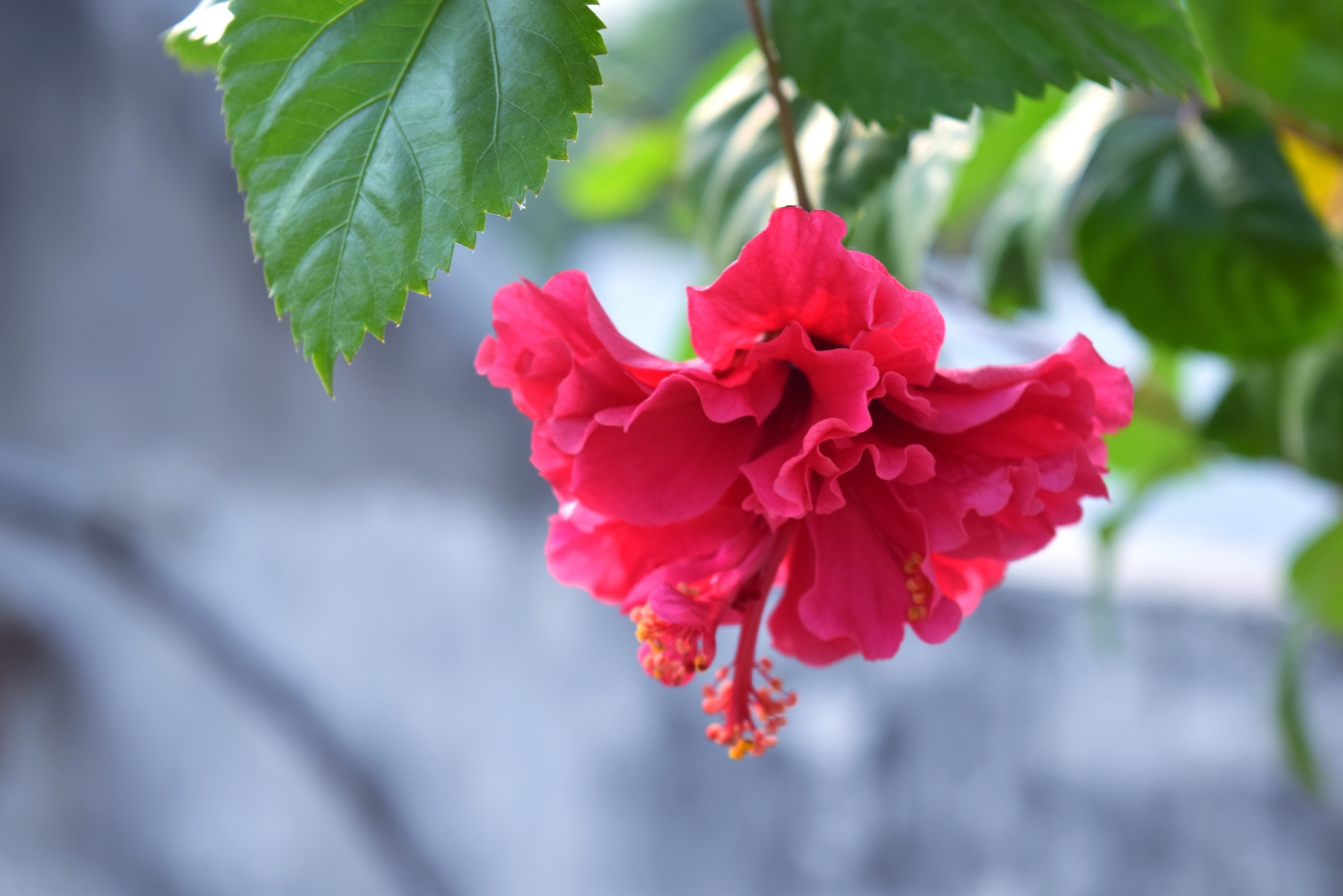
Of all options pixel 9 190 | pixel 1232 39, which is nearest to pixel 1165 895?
pixel 1232 39

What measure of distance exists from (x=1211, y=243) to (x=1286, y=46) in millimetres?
119

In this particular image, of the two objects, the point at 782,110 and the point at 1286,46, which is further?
the point at 1286,46

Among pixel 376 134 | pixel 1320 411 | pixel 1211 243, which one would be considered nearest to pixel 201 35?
pixel 376 134

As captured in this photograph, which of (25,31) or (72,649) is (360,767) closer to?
(72,649)

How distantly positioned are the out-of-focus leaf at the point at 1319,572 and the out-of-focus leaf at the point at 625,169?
605 millimetres

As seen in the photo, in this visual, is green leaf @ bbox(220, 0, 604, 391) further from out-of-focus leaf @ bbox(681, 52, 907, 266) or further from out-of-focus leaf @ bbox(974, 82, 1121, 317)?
out-of-focus leaf @ bbox(974, 82, 1121, 317)

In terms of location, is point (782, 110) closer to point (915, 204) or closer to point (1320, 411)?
point (915, 204)

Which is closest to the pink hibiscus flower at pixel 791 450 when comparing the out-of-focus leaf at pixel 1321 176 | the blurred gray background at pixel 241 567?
the out-of-focus leaf at pixel 1321 176

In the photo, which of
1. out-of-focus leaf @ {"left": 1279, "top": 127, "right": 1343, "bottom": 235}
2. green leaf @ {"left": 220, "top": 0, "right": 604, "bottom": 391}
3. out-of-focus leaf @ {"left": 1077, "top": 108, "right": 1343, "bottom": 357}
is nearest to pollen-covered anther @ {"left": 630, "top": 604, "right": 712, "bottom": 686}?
green leaf @ {"left": 220, "top": 0, "right": 604, "bottom": 391}

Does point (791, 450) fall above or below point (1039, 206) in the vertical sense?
above

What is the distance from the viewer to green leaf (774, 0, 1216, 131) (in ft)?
0.94

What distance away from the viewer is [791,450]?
27 cm

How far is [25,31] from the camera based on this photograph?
2219mm

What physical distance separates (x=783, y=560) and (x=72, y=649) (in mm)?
2438
